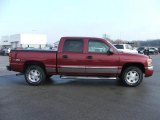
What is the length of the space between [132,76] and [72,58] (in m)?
2.31

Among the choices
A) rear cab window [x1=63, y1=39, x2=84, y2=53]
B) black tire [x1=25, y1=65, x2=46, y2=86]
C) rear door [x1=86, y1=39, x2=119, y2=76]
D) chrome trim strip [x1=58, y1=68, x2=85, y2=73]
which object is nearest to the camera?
rear door [x1=86, y1=39, x2=119, y2=76]

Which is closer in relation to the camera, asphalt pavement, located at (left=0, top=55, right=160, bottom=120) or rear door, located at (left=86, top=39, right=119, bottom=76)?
asphalt pavement, located at (left=0, top=55, right=160, bottom=120)

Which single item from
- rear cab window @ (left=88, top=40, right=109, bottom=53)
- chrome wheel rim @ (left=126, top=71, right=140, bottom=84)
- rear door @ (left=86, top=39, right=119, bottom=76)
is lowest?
chrome wheel rim @ (left=126, top=71, right=140, bottom=84)

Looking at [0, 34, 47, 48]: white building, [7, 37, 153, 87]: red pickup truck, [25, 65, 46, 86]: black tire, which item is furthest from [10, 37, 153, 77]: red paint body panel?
[0, 34, 47, 48]: white building

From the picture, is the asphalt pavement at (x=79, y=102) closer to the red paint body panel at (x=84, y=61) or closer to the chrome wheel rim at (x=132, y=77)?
the chrome wheel rim at (x=132, y=77)

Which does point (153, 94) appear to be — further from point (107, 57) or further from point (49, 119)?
point (49, 119)

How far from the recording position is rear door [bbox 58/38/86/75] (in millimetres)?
10445

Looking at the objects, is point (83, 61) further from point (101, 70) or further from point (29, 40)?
point (29, 40)

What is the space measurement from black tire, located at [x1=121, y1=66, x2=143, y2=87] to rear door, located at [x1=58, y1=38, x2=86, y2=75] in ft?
5.07

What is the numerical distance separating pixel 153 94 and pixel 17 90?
445 cm

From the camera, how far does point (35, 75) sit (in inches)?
429

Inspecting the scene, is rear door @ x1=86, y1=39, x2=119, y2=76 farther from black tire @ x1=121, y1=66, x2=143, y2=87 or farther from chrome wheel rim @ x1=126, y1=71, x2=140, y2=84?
chrome wheel rim @ x1=126, y1=71, x2=140, y2=84

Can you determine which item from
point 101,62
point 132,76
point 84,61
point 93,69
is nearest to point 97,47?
point 101,62

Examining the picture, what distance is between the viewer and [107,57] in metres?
10.4
